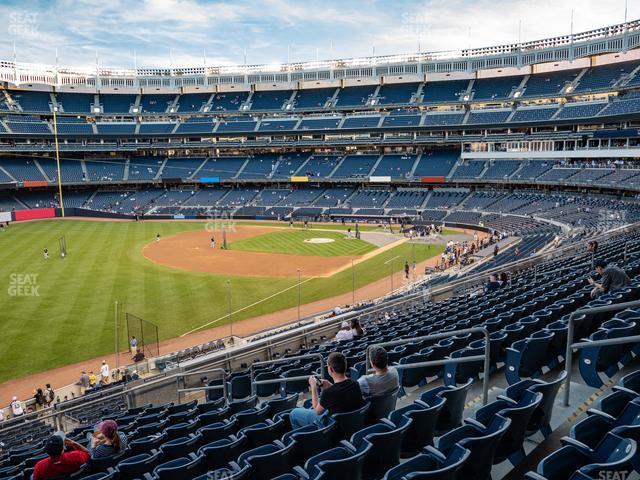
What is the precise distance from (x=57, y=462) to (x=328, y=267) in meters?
34.9

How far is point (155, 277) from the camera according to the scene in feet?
122

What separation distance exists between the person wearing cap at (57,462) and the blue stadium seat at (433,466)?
458 cm

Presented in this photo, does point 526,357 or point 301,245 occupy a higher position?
point 526,357

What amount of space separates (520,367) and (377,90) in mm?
82951

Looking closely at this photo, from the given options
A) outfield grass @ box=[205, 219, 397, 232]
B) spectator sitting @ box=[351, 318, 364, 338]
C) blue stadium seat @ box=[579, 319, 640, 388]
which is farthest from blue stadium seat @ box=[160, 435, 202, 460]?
outfield grass @ box=[205, 219, 397, 232]

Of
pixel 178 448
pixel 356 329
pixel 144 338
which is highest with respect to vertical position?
pixel 178 448

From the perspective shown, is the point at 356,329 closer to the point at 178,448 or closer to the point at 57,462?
the point at 178,448

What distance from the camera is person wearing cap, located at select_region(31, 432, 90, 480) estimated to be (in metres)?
6.48

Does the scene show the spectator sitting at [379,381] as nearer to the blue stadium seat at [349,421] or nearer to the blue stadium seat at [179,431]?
the blue stadium seat at [349,421]

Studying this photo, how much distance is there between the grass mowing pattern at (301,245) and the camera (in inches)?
1879

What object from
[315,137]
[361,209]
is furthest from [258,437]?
[315,137]

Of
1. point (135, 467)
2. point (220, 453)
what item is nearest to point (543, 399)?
point (220, 453)

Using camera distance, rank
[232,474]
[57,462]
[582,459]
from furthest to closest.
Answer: [57,462], [232,474], [582,459]

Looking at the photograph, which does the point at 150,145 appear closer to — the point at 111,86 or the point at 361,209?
the point at 111,86
